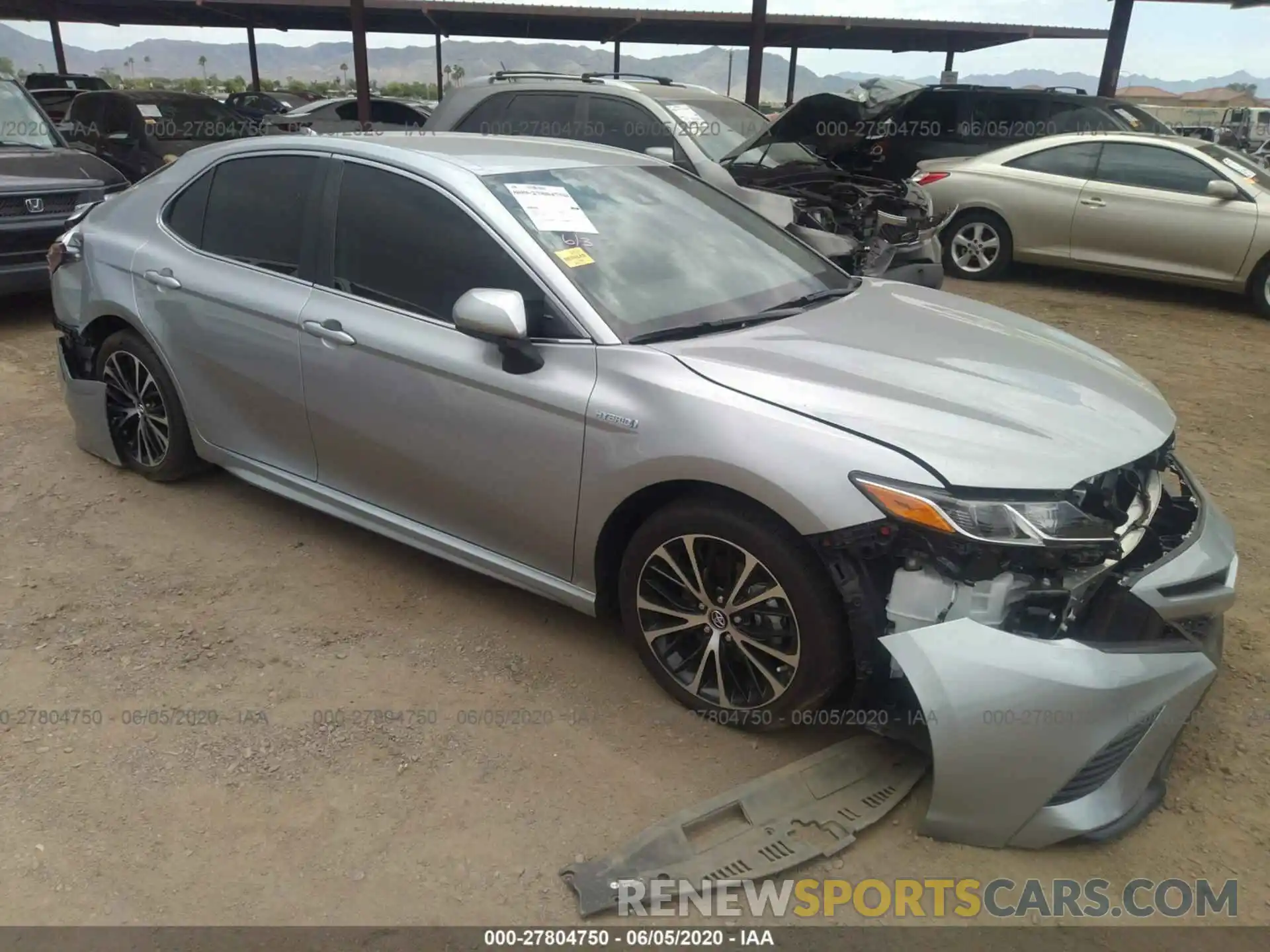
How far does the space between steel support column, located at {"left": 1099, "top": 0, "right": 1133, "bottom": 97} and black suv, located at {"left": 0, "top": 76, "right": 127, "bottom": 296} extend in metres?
13.8

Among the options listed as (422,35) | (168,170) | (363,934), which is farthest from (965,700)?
(422,35)

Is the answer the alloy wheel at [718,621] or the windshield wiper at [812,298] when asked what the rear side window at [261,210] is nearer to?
the windshield wiper at [812,298]

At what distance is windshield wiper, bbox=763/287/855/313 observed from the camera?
132 inches

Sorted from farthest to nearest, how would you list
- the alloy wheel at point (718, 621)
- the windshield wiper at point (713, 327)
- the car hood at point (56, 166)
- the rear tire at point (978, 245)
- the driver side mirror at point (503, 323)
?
the rear tire at point (978, 245), the car hood at point (56, 166), the windshield wiper at point (713, 327), the driver side mirror at point (503, 323), the alloy wheel at point (718, 621)

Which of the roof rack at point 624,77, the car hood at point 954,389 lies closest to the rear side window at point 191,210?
the car hood at point 954,389

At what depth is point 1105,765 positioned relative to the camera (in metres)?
2.38

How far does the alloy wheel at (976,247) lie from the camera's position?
366 inches

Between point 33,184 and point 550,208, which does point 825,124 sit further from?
point 33,184

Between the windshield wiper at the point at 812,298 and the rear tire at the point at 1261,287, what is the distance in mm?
6270

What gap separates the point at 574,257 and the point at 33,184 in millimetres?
6106

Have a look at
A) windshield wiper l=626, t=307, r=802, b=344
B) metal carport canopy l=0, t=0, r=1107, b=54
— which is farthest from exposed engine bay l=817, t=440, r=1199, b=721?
metal carport canopy l=0, t=0, r=1107, b=54

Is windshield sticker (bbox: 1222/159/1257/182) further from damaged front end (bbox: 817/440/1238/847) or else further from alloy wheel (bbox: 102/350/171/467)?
alloy wheel (bbox: 102/350/171/467)

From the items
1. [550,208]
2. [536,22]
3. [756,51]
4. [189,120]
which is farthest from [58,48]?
[550,208]

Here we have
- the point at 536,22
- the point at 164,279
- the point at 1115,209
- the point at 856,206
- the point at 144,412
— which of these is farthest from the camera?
the point at 536,22
